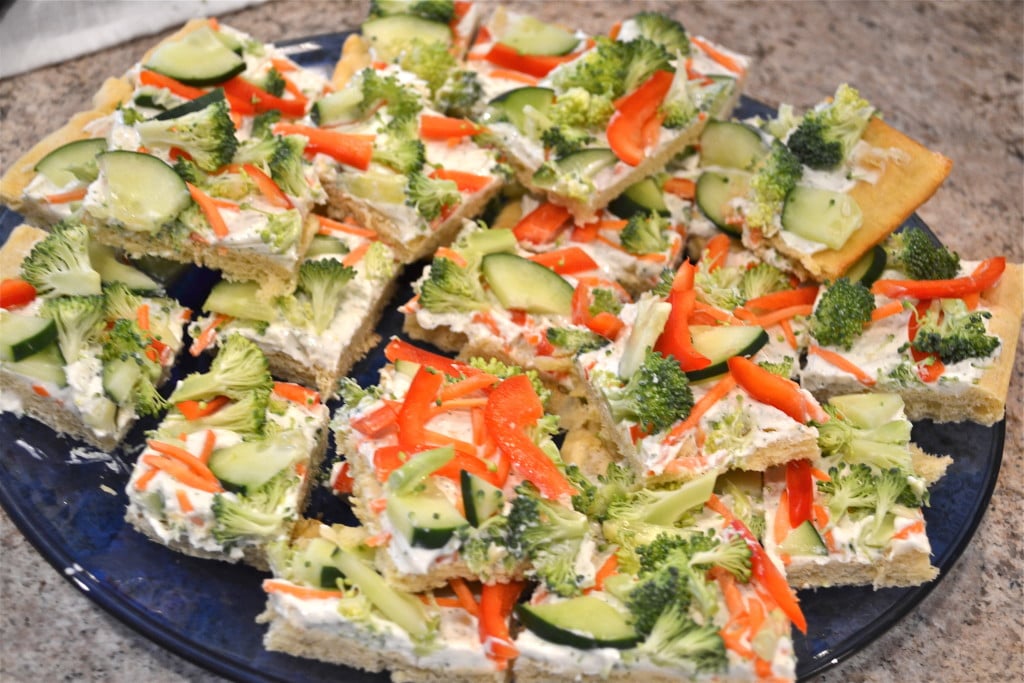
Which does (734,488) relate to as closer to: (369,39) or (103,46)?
(369,39)

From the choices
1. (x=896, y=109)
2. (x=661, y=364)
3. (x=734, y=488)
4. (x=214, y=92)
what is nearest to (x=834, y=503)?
(x=734, y=488)

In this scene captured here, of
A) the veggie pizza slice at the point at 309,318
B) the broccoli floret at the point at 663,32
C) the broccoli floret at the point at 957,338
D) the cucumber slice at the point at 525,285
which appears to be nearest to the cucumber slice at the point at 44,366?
the veggie pizza slice at the point at 309,318

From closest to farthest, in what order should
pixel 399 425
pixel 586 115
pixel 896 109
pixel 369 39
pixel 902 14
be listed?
pixel 399 425 → pixel 586 115 → pixel 369 39 → pixel 896 109 → pixel 902 14

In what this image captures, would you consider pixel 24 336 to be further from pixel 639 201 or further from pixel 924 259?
pixel 924 259

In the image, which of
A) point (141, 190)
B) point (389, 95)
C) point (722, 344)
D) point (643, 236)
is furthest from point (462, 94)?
point (722, 344)

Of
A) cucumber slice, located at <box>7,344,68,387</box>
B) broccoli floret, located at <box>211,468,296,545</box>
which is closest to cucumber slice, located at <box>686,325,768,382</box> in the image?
broccoli floret, located at <box>211,468,296,545</box>
